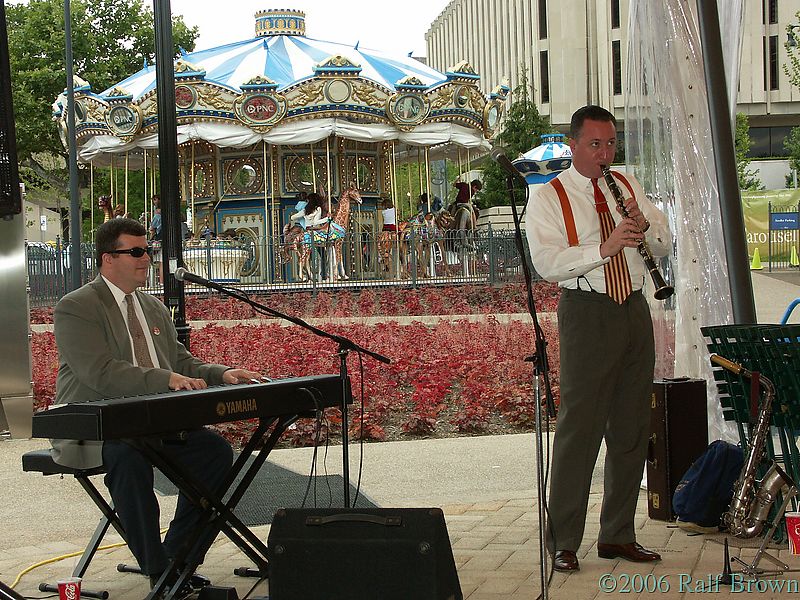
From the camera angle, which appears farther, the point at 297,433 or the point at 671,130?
the point at 297,433

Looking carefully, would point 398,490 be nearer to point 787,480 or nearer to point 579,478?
point 579,478

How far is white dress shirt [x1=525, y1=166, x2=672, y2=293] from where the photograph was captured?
5441 mm

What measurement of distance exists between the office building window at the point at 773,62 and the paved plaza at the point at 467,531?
56351 millimetres

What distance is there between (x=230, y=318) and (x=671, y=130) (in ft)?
53.4

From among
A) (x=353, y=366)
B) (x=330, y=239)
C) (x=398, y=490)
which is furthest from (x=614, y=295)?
(x=330, y=239)

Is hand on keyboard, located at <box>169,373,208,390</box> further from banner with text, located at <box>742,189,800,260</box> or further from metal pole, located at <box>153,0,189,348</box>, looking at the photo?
banner with text, located at <box>742,189,800,260</box>

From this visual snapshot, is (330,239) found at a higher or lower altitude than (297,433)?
higher

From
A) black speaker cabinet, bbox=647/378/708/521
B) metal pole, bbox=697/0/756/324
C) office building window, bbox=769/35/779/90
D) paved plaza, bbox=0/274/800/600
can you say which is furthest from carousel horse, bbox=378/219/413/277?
office building window, bbox=769/35/779/90

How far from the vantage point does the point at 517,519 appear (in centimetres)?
666

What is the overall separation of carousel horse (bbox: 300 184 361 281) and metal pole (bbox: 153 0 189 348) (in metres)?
18.9

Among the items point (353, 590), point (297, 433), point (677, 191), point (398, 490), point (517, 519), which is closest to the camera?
point (353, 590)

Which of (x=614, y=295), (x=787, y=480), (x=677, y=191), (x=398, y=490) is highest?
(x=677, y=191)

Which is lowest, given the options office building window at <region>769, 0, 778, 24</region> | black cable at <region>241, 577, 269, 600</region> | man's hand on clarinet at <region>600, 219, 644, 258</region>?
black cable at <region>241, 577, 269, 600</region>

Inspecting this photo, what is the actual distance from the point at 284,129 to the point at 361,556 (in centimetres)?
2496
